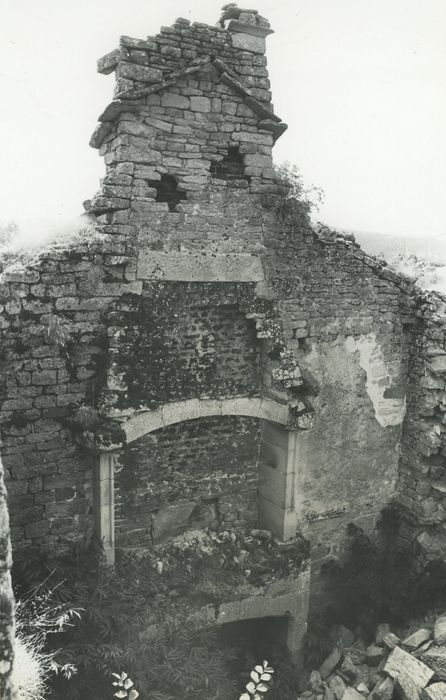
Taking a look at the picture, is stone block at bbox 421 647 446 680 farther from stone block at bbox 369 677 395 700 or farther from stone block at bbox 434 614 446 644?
stone block at bbox 369 677 395 700

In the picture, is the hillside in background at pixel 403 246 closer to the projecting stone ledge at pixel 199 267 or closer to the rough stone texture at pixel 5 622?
the projecting stone ledge at pixel 199 267

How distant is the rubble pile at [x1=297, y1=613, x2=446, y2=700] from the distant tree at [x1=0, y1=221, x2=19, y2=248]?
6484mm

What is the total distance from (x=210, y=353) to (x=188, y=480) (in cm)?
171

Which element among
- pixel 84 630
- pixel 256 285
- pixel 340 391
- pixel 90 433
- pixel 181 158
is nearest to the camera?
pixel 84 630

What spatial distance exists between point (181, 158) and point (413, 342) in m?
4.27

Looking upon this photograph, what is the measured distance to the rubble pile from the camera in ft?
21.3

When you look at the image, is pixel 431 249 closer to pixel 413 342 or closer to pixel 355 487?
pixel 413 342

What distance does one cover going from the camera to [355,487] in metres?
8.66

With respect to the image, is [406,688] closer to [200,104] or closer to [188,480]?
[188,480]

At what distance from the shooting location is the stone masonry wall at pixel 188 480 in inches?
286

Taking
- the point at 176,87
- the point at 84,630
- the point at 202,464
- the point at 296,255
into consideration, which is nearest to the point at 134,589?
the point at 84,630

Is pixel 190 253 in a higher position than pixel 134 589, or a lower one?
higher

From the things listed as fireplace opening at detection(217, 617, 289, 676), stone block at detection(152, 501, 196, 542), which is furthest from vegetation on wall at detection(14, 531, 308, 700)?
fireplace opening at detection(217, 617, 289, 676)

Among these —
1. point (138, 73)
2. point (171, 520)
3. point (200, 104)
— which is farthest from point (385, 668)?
point (138, 73)
